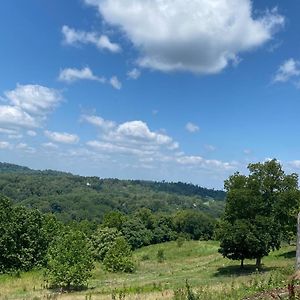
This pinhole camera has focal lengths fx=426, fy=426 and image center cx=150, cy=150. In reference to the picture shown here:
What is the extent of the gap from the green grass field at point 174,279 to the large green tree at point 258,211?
2.15 m

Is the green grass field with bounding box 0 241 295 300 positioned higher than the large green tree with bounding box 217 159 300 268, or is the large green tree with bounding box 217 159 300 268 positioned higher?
the large green tree with bounding box 217 159 300 268

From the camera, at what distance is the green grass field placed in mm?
19906

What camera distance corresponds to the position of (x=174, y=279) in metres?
35.0

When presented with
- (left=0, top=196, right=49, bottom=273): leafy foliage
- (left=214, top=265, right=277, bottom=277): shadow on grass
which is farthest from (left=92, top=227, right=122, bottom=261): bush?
(left=214, top=265, right=277, bottom=277): shadow on grass

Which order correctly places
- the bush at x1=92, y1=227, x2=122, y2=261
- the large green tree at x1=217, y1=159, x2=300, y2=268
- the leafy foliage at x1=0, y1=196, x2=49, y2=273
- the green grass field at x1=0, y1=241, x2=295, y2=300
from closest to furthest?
the green grass field at x1=0, y1=241, x2=295, y2=300, the large green tree at x1=217, y1=159, x2=300, y2=268, the leafy foliage at x1=0, y1=196, x2=49, y2=273, the bush at x1=92, y1=227, x2=122, y2=261

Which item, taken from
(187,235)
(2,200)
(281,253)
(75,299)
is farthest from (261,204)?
(187,235)

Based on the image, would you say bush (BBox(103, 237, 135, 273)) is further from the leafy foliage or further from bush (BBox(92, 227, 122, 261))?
bush (BBox(92, 227, 122, 261))

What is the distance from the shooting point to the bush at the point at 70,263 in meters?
34.3

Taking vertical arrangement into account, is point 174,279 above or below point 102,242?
above

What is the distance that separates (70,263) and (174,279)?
8624 millimetres

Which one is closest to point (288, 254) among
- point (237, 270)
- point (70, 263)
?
point (237, 270)

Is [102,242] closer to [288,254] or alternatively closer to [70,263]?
[288,254]

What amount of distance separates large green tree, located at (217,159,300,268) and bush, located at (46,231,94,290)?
1279 centimetres

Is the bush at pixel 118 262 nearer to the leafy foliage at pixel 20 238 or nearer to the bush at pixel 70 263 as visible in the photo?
the leafy foliage at pixel 20 238
